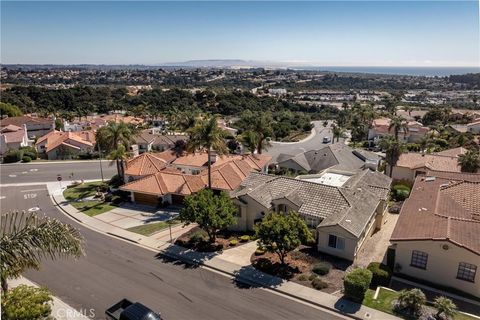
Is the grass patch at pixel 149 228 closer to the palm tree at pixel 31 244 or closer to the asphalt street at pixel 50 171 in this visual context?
the palm tree at pixel 31 244

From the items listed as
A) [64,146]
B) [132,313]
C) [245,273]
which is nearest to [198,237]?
[245,273]

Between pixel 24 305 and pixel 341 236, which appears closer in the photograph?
pixel 24 305

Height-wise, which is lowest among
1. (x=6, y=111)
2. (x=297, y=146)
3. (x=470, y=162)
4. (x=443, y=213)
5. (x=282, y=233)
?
(x=297, y=146)

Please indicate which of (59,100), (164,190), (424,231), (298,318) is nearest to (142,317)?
(298,318)

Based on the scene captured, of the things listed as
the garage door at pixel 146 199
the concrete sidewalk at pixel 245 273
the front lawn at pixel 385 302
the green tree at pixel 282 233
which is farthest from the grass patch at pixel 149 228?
the front lawn at pixel 385 302

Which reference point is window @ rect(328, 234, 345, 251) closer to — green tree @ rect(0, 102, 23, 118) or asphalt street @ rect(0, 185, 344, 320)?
asphalt street @ rect(0, 185, 344, 320)

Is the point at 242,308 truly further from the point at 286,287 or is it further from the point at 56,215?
the point at 56,215

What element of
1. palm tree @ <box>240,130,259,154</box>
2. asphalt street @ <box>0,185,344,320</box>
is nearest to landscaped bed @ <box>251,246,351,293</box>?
asphalt street @ <box>0,185,344,320</box>

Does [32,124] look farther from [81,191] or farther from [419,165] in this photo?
[419,165]
